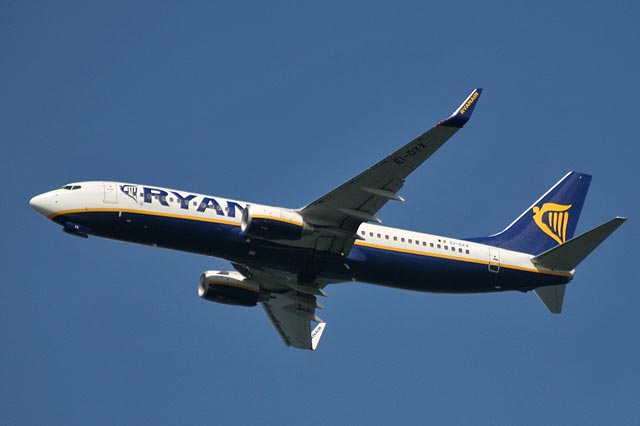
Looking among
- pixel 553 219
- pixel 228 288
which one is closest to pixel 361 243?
pixel 228 288

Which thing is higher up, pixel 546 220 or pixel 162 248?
pixel 546 220

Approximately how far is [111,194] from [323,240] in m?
11.9

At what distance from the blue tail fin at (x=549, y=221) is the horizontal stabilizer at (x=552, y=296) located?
3092 millimetres

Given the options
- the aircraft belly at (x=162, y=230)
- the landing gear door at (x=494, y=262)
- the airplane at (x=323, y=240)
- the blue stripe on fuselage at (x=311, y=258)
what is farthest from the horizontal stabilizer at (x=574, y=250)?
the aircraft belly at (x=162, y=230)

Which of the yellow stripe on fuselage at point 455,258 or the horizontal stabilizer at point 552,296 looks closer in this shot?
the yellow stripe on fuselage at point 455,258

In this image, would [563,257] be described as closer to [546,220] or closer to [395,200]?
[546,220]

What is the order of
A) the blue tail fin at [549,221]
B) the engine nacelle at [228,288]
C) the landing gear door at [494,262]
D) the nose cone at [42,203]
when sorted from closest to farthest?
the nose cone at [42,203] → the landing gear door at [494,262] → the engine nacelle at [228,288] → the blue tail fin at [549,221]

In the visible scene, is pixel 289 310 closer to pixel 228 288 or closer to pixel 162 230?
pixel 228 288

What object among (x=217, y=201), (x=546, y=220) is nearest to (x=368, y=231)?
(x=217, y=201)

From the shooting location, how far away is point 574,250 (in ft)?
203

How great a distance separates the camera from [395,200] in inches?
2244

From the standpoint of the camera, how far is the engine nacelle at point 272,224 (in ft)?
191

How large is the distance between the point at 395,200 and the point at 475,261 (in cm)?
872

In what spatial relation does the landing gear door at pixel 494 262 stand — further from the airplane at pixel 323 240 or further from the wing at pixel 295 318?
the wing at pixel 295 318
